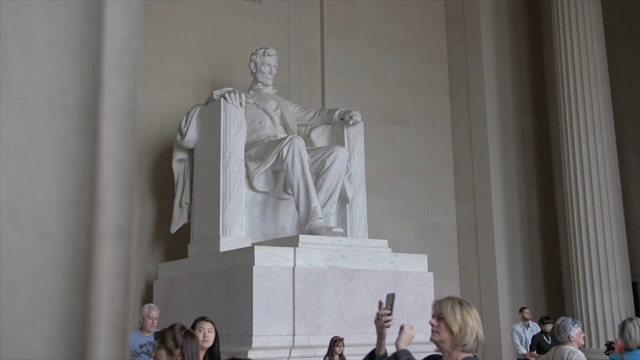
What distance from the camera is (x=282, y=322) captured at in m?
5.78

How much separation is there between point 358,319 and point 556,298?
17.8 ft

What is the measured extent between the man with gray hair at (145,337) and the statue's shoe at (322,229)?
5.78ft

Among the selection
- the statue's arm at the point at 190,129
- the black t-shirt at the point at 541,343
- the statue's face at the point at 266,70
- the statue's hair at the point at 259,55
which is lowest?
the black t-shirt at the point at 541,343

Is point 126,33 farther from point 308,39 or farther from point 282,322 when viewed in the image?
point 308,39

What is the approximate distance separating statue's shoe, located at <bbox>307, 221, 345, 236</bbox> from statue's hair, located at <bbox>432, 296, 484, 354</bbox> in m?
4.01

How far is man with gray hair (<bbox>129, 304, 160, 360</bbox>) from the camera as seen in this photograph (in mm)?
5086

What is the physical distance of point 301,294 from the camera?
5.89 m

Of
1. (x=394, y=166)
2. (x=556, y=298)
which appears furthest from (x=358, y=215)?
(x=556, y=298)

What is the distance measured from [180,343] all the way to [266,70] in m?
5.19

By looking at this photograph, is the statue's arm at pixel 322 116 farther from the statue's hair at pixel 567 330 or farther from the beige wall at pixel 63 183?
the beige wall at pixel 63 183

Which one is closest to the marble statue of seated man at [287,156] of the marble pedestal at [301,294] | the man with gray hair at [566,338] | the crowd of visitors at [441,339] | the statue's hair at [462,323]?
the marble pedestal at [301,294]

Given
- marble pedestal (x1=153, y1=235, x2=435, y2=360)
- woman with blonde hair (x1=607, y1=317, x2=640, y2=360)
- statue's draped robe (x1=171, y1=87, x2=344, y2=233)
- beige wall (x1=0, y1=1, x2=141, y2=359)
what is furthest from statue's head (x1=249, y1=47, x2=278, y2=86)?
beige wall (x1=0, y1=1, x2=141, y2=359)

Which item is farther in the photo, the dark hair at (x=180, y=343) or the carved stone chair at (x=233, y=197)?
the carved stone chair at (x=233, y=197)

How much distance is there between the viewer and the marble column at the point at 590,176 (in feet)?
29.8
